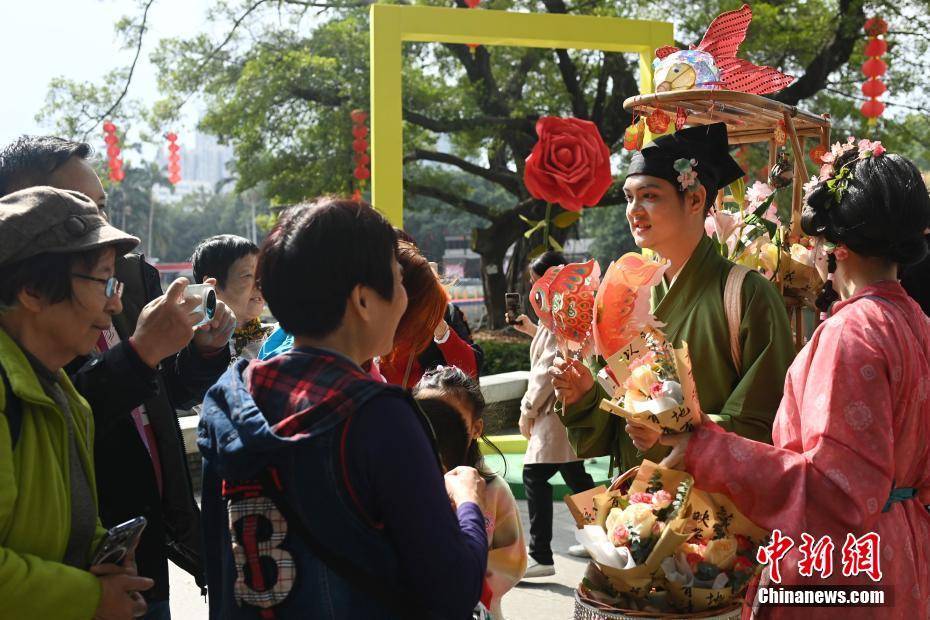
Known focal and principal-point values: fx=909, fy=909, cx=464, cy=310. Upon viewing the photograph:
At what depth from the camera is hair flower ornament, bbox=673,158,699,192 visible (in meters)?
2.45

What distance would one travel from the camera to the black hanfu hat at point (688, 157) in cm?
248

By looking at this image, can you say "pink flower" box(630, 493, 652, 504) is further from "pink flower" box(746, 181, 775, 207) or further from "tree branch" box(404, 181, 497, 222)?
"tree branch" box(404, 181, 497, 222)

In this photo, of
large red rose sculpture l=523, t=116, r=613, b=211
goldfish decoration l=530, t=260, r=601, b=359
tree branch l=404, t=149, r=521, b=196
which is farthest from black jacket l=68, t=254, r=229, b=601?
tree branch l=404, t=149, r=521, b=196

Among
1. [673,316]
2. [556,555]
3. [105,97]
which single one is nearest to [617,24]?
[556,555]

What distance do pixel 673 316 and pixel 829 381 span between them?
81 cm

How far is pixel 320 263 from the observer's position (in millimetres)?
1335

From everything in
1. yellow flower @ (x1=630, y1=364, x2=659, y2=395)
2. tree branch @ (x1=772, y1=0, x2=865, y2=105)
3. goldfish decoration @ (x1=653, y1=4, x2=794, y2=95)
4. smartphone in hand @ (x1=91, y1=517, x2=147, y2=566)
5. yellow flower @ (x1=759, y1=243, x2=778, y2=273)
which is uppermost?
tree branch @ (x1=772, y1=0, x2=865, y2=105)

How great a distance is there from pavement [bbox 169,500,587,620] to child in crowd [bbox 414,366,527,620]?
1.56 meters

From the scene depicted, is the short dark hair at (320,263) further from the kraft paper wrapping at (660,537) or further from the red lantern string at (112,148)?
the red lantern string at (112,148)

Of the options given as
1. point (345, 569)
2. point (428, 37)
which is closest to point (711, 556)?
point (345, 569)

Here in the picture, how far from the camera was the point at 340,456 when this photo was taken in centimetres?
125

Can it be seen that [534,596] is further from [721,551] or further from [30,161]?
[30,161]

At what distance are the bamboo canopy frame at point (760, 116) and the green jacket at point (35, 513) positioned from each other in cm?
173

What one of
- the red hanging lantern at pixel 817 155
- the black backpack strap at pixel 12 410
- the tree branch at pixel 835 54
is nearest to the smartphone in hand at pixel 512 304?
the red hanging lantern at pixel 817 155
